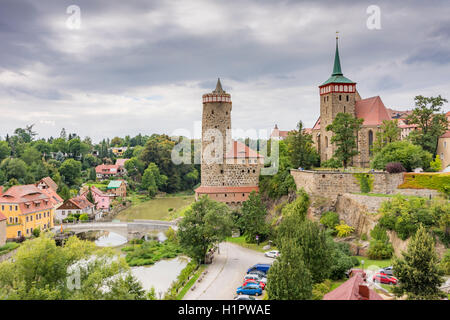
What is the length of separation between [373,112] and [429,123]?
5.60 metres

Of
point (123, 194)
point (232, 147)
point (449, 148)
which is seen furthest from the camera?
point (123, 194)

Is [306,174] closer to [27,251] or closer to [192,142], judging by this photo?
[27,251]

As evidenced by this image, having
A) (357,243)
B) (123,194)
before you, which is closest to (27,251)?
(357,243)

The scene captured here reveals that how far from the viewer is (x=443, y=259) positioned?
19438 millimetres

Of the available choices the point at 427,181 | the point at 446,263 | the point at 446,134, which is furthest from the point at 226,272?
the point at 446,134

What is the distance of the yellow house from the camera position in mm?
35750

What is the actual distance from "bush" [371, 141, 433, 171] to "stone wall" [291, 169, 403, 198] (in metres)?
1.25

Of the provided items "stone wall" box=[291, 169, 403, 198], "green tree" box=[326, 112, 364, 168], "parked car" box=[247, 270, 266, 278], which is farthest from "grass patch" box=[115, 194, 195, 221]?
"parked car" box=[247, 270, 266, 278]

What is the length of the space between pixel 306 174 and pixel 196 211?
394 inches

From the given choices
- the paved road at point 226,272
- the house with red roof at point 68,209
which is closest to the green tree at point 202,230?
the paved road at point 226,272

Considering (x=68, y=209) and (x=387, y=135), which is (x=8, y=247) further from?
(x=387, y=135)

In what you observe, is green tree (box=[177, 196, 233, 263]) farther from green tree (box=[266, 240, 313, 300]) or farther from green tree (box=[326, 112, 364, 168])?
green tree (box=[326, 112, 364, 168])

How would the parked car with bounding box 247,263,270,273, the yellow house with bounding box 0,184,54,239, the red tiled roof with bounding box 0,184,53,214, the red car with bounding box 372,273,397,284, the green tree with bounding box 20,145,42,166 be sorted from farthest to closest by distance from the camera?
1. the green tree with bounding box 20,145,42,166
2. the red tiled roof with bounding box 0,184,53,214
3. the yellow house with bounding box 0,184,54,239
4. the parked car with bounding box 247,263,270,273
5. the red car with bounding box 372,273,397,284

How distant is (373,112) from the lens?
3647 centimetres
